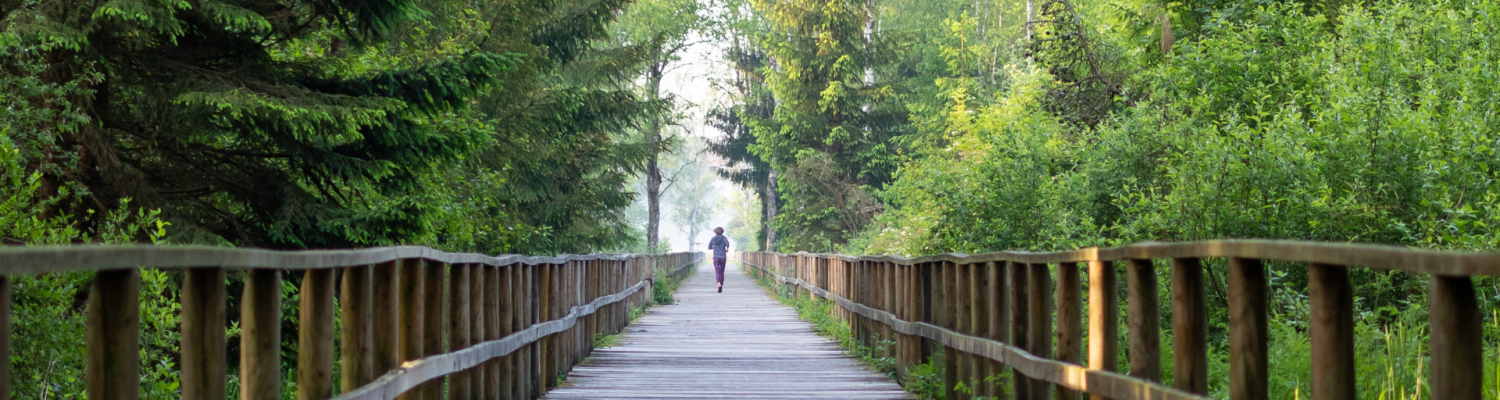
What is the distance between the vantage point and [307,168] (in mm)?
8695

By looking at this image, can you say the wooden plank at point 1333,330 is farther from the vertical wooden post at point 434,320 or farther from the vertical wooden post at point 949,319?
the vertical wooden post at point 949,319

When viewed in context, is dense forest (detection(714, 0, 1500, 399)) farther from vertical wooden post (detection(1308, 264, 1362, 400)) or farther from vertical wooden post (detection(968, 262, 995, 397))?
vertical wooden post (detection(1308, 264, 1362, 400))

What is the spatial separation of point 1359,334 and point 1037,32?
1147cm

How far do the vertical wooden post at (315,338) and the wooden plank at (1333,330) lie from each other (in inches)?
114

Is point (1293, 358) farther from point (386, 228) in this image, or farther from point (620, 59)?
point (620, 59)

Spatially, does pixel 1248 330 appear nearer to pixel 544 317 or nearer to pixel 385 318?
pixel 385 318

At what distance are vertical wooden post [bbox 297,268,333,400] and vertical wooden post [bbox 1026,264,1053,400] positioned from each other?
305 centimetres

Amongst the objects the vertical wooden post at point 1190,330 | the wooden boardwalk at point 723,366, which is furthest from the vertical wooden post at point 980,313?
the vertical wooden post at point 1190,330

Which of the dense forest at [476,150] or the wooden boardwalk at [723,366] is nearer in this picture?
the dense forest at [476,150]

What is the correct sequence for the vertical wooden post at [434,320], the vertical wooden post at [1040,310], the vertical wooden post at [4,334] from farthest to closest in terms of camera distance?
1. the vertical wooden post at [434,320]
2. the vertical wooden post at [1040,310]
3. the vertical wooden post at [4,334]

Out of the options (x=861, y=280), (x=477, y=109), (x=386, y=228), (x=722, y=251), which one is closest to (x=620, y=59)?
(x=722, y=251)

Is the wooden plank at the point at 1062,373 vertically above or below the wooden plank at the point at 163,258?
below

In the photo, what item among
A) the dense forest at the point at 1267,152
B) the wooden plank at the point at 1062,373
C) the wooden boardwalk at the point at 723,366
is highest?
the dense forest at the point at 1267,152

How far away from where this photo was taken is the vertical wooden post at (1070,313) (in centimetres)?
497
